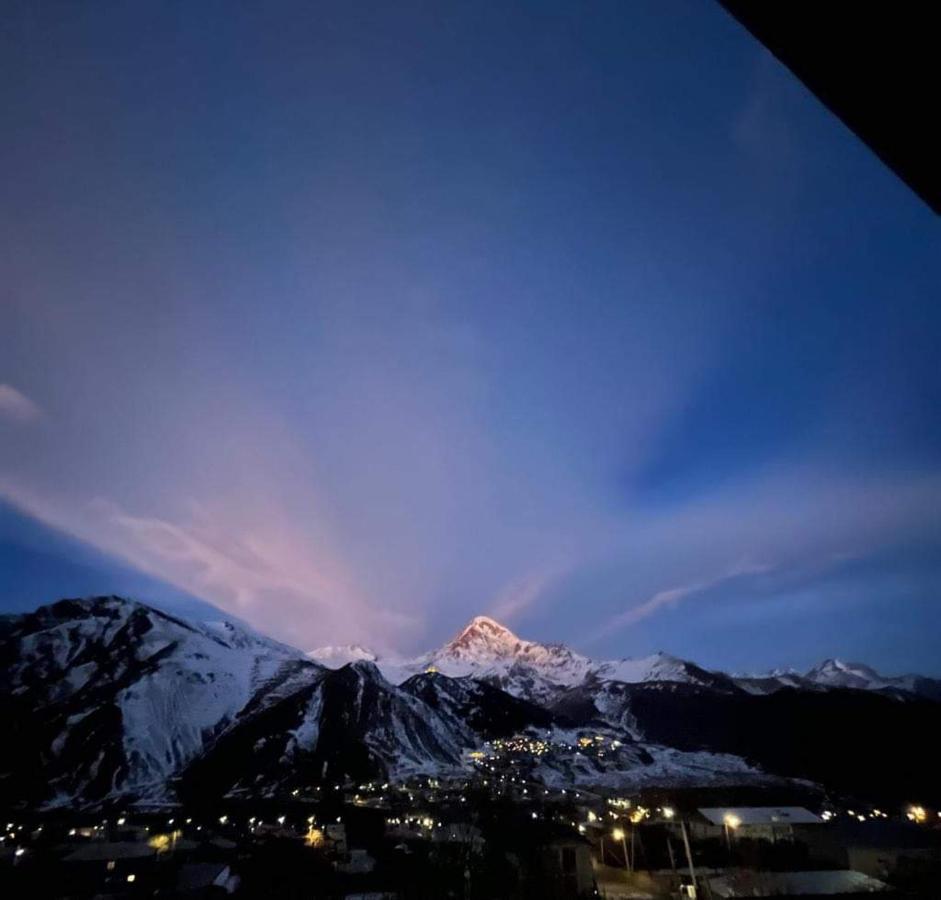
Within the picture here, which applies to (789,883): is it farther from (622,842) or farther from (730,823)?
(622,842)

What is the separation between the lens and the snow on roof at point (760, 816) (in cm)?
5103

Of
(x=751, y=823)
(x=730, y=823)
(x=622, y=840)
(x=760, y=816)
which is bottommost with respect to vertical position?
(x=622, y=840)

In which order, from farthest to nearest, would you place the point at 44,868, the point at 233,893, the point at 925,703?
the point at 925,703
the point at 44,868
the point at 233,893

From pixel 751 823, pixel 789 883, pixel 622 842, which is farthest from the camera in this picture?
pixel 751 823

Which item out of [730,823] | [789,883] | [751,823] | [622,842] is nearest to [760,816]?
[751,823]

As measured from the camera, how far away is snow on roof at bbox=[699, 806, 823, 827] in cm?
5103

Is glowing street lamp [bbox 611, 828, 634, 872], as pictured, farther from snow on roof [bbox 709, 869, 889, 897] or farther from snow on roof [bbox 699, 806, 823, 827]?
snow on roof [bbox 709, 869, 889, 897]

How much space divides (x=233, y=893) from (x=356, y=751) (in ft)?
496

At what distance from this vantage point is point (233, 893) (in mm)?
33375

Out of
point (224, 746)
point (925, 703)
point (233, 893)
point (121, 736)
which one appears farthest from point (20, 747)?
point (925, 703)

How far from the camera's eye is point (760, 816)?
52.7 meters

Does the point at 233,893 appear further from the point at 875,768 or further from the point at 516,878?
the point at 875,768

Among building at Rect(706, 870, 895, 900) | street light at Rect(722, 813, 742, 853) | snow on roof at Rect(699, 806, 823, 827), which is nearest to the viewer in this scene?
building at Rect(706, 870, 895, 900)

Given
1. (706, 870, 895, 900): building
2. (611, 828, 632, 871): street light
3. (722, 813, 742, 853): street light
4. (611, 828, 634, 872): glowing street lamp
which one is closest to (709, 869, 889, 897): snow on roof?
(706, 870, 895, 900): building
